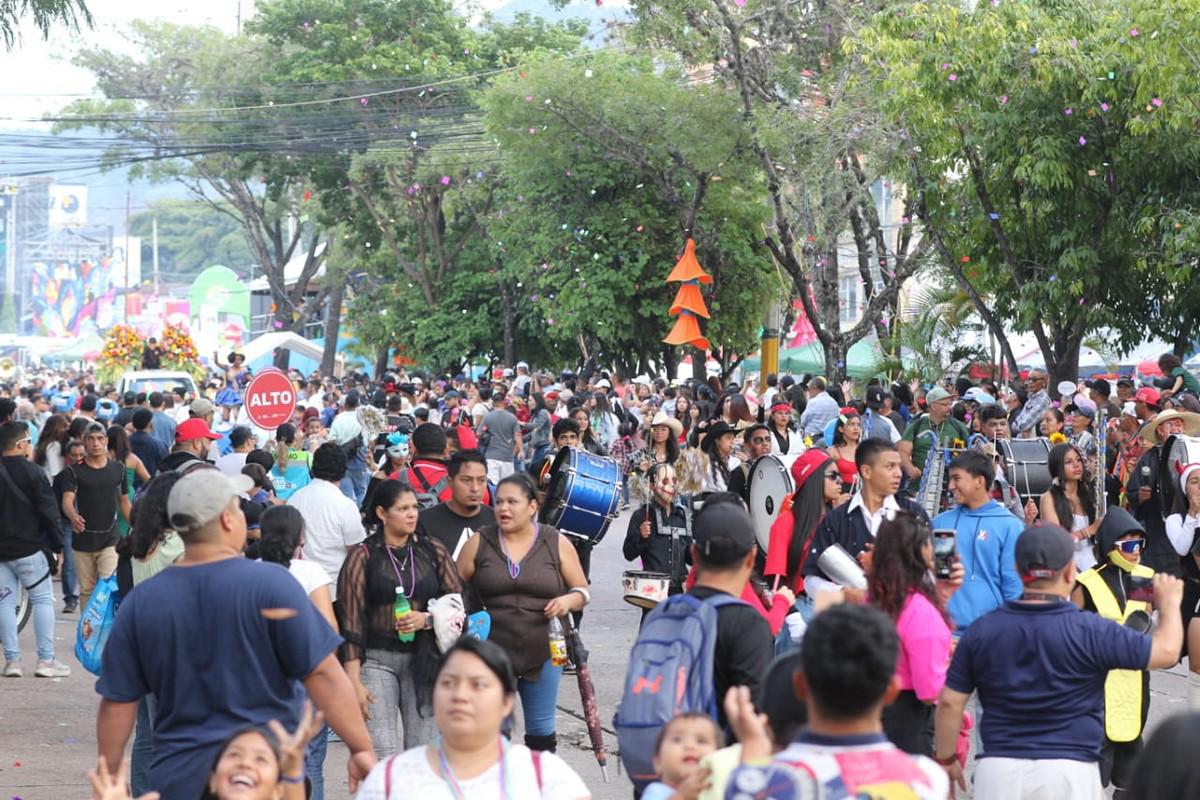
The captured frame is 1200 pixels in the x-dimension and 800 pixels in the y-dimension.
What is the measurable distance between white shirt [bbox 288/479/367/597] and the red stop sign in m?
7.60

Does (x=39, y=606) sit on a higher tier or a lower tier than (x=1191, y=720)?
lower

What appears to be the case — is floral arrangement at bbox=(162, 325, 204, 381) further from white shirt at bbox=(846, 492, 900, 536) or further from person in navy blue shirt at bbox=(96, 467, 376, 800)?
person in navy blue shirt at bbox=(96, 467, 376, 800)

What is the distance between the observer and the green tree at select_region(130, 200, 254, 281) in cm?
14975

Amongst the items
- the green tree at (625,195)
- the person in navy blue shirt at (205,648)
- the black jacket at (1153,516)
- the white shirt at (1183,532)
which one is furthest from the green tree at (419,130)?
the person in navy blue shirt at (205,648)

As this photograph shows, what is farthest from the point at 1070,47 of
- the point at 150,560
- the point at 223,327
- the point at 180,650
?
the point at 223,327

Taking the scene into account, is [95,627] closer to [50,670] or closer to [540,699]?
[540,699]

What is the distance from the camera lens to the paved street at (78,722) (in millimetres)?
8688

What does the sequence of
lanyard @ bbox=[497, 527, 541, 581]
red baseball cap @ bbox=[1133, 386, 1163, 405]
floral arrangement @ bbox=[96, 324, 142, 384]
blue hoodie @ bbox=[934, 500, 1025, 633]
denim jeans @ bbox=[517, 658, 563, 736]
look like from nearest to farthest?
blue hoodie @ bbox=[934, 500, 1025, 633]
lanyard @ bbox=[497, 527, 541, 581]
denim jeans @ bbox=[517, 658, 563, 736]
red baseball cap @ bbox=[1133, 386, 1163, 405]
floral arrangement @ bbox=[96, 324, 142, 384]

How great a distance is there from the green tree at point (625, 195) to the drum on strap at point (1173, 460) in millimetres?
16774

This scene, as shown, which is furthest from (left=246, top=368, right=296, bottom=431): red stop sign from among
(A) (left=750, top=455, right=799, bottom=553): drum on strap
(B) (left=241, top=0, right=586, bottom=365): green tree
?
(B) (left=241, top=0, right=586, bottom=365): green tree

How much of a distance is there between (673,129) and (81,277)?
142854 mm

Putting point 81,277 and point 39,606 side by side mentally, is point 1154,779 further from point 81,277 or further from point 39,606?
point 81,277

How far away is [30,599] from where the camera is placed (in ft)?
38.3

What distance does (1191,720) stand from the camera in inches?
114
